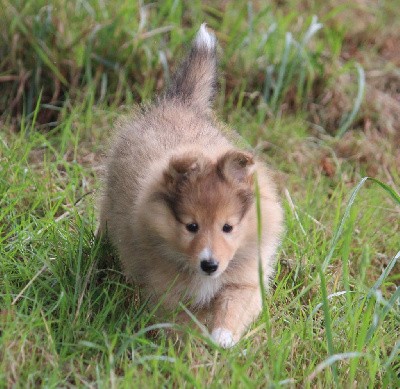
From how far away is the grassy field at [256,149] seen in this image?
3.89 metres

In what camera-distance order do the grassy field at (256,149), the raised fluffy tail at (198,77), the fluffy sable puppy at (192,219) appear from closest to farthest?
1. the grassy field at (256,149)
2. the fluffy sable puppy at (192,219)
3. the raised fluffy tail at (198,77)

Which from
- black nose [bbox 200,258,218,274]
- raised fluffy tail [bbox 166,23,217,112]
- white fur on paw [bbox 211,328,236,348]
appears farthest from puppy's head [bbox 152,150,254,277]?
raised fluffy tail [bbox 166,23,217,112]

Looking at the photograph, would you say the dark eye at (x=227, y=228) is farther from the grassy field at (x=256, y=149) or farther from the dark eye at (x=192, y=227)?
the grassy field at (x=256, y=149)

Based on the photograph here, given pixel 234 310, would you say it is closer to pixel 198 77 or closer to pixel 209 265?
pixel 209 265

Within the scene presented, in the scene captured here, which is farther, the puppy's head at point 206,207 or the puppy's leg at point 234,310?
the puppy's leg at point 234,310

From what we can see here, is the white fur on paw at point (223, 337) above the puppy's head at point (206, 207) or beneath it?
beneath

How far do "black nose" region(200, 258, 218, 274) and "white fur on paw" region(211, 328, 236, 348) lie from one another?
38 centimetres

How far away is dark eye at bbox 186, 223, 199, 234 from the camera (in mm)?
3982

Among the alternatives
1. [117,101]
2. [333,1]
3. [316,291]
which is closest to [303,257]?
[316,291]

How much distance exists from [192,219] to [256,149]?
243cm

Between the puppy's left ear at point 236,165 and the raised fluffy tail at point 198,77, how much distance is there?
1.18 metres

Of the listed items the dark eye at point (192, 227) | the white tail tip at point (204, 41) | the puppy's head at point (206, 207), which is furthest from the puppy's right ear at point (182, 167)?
the white tail tip at point (204, 41)

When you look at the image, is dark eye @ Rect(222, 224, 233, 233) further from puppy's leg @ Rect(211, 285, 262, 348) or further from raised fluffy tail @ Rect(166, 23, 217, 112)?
raised fluffy tail @ Rect(166, 23, 217, 112)

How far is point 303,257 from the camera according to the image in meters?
5.03
